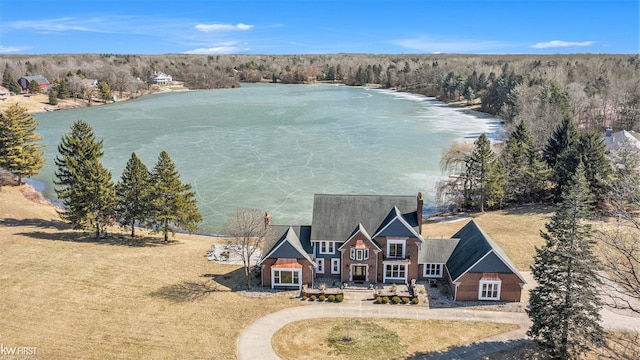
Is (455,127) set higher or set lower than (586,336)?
higher

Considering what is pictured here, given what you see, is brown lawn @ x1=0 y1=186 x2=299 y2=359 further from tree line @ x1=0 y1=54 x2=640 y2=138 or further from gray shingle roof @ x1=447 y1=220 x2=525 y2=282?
tree line @ x1=0 y1=54 x2=640 y2=138

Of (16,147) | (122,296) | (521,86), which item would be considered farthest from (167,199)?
(521,86)

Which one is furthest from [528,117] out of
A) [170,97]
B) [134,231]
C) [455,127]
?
[170,97]

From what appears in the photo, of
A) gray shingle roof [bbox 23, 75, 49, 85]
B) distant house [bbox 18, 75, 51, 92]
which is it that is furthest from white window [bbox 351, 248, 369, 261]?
gray shingle roof [bbox 23, 75, 49, 85]

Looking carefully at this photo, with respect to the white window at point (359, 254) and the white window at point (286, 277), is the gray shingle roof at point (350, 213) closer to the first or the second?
the white window at point (359, 254)

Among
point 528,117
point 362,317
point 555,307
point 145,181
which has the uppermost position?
point 528,117

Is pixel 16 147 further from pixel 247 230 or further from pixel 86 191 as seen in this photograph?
pixel 247 230

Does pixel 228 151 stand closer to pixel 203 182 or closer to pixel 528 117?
pixel 203 182
